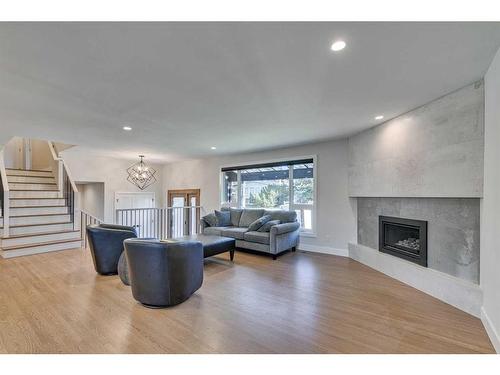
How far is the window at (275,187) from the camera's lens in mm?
5656

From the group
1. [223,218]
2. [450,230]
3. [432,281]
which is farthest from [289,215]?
[450,230]

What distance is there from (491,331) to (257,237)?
3.43 meters

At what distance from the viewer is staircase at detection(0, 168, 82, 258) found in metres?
4.97

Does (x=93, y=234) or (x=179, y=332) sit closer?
(x=179, y=332)

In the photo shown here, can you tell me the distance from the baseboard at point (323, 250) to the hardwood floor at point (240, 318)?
3.95 feet

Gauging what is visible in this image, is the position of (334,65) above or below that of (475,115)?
above

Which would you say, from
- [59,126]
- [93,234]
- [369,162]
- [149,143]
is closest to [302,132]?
[369,162]

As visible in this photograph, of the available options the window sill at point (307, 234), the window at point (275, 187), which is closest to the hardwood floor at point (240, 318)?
the window sill at point (307, 234)

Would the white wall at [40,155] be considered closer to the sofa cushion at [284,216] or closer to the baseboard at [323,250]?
the sofa cushion at [284,216]

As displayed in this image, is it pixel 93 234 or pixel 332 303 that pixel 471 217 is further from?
pixel 93 234

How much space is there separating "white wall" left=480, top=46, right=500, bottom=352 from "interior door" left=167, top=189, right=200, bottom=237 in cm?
655

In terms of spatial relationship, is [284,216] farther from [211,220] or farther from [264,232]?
[211,220]

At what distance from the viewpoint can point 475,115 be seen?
256 centimetres

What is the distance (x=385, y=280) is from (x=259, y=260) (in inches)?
84.8
